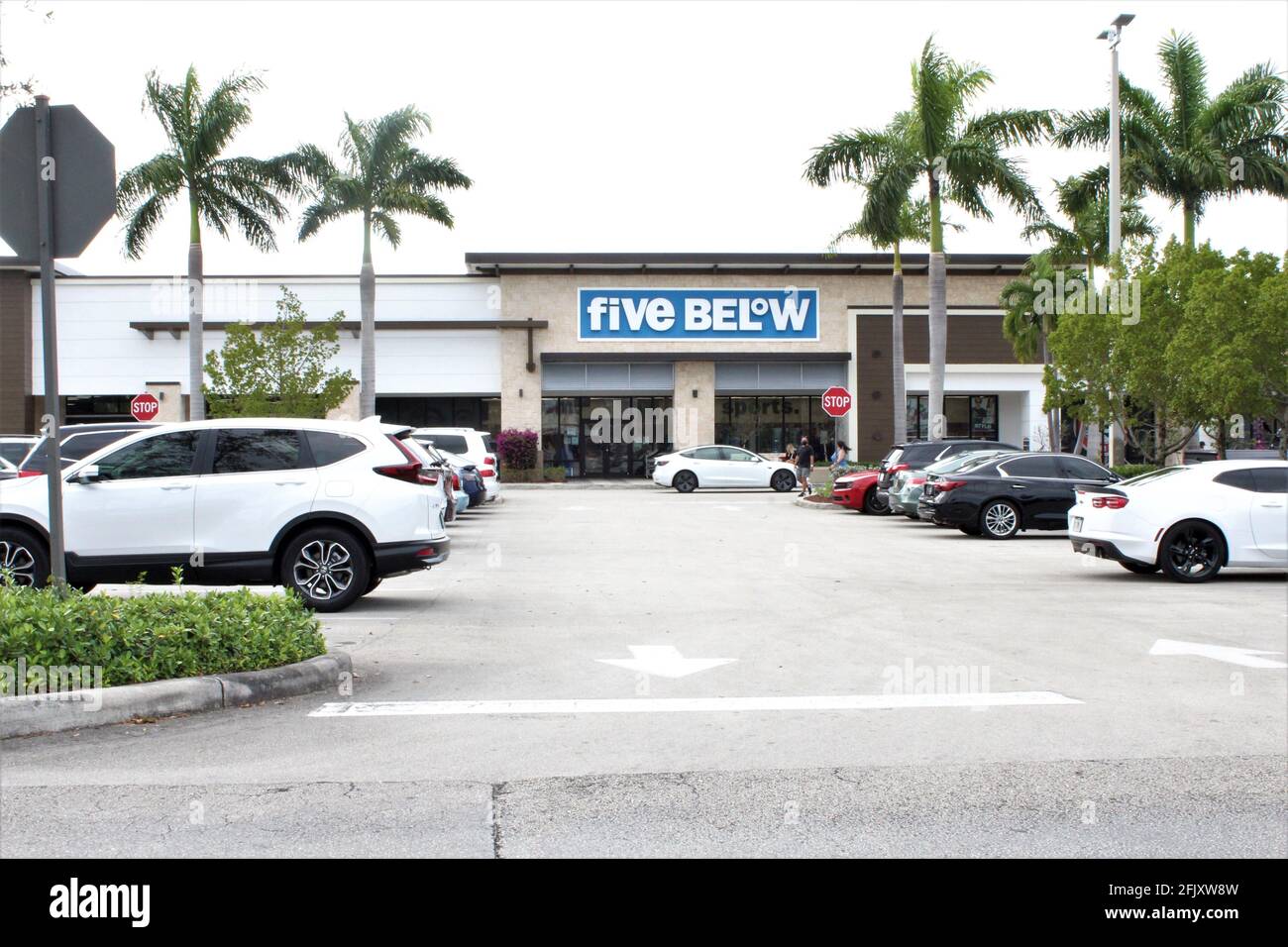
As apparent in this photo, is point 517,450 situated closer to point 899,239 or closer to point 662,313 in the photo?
point 662,313

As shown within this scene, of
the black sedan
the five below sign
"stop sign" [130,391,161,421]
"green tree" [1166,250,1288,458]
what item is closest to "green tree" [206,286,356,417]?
"stop sign" [130,391,161,421]

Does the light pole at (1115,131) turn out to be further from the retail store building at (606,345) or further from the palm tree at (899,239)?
the retail store building at (606,345)

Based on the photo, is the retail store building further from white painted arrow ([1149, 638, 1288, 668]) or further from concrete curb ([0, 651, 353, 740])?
concrete curb ([0, 651, 353, 740])

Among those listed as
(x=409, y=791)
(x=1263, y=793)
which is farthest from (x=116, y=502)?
(x=1263, y=793)

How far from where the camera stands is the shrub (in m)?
44.2

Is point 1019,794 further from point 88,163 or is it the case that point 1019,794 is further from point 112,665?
point 88,163

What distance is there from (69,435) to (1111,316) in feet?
68.8

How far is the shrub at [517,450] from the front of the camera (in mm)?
44219

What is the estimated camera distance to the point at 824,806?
17.6 ft

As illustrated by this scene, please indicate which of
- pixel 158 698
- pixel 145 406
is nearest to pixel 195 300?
pixel 145 406

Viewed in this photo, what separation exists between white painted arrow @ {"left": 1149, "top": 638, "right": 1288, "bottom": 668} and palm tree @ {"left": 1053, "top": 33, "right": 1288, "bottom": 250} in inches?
1067

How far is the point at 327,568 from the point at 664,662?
413 centimetres

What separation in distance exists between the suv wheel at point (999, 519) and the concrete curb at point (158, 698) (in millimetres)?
14641

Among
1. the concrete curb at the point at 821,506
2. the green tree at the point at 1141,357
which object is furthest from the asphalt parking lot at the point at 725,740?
the concrete curb at the point at 821,506
